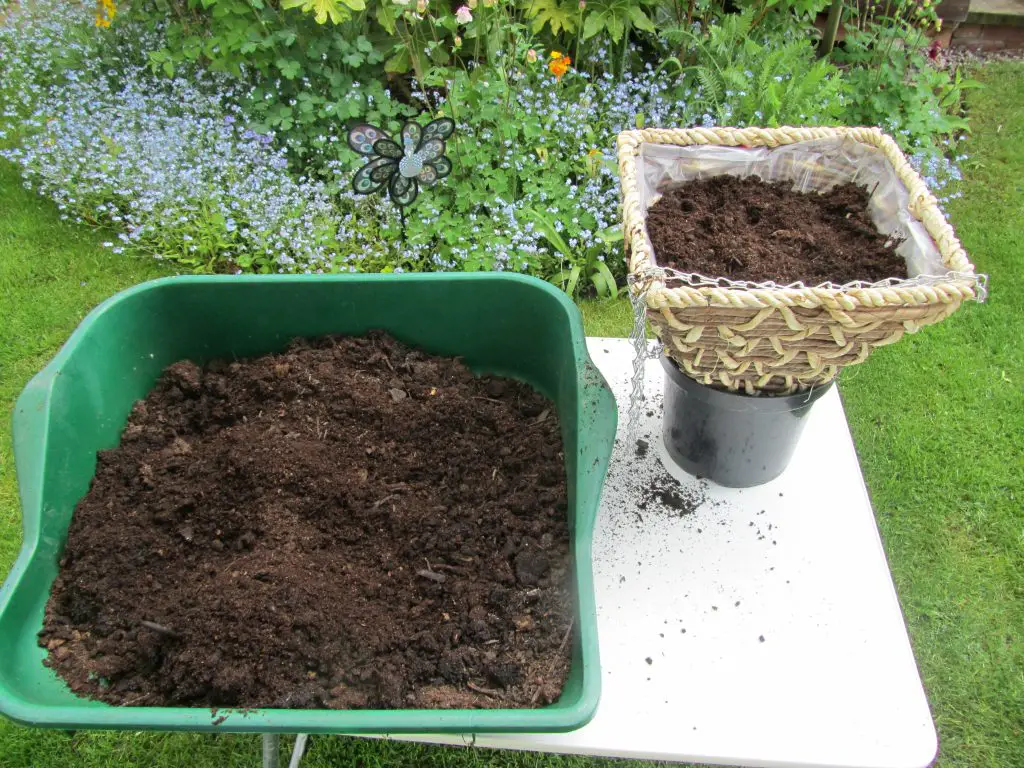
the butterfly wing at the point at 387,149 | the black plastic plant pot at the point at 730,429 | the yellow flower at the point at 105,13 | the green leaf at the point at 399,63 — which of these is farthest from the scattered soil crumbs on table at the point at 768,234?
the yellow flower at the point at 105,13

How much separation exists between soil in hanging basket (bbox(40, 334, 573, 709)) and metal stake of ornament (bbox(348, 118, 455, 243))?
33 cm

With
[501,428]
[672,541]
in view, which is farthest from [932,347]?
[501,428]

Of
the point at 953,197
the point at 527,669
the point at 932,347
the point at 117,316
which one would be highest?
the point at 117,316

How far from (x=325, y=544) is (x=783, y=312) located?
2.57ft

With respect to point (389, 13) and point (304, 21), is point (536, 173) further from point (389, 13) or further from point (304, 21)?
point (304, 21)

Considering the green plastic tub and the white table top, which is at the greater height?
the green plastic tub

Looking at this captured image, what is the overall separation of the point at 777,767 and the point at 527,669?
1.29ft

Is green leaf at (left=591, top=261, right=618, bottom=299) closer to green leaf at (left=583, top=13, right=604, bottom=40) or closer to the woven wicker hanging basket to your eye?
green leaf at (left=583, top=13, right=604, bottom=40)

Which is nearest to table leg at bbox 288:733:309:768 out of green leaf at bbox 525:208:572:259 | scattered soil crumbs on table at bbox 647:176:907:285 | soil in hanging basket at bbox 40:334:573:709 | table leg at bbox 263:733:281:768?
table leg at bbox 263:733:281:768

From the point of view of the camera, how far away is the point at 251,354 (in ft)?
4.71

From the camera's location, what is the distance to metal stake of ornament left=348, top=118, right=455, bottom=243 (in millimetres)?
1410

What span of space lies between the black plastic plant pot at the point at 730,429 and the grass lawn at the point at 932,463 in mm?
681

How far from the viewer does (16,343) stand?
225 centimetres

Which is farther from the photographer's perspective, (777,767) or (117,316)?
(117,316)
